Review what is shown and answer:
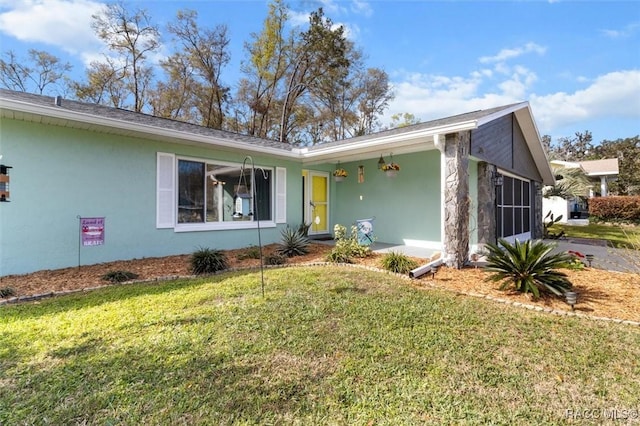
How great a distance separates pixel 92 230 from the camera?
5.95m

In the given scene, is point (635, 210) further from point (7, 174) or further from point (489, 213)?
point (7, 174)

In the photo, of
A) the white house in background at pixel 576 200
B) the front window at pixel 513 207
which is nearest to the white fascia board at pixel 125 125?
the front window at pixel 513 207

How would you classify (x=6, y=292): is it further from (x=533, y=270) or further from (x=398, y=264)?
(x=533, y=270)

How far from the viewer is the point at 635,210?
18.0 metres

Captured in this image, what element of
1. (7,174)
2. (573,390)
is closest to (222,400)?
(573,390)

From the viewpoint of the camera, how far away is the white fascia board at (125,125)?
4.75 metres

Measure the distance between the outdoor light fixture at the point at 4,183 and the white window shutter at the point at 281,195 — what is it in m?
5.52

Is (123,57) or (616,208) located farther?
(616,208)

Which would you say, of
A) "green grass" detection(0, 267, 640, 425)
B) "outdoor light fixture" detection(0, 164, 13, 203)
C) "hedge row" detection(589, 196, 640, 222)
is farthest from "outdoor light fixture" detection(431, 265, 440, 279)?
"hedge row" detection(589, 196, 640, 222)

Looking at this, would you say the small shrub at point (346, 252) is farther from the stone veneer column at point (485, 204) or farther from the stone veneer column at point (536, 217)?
the stone veneer column at point (536, 217)

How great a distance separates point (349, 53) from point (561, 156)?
1468 inches

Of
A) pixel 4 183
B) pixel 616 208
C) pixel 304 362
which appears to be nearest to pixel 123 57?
pixel 4 183

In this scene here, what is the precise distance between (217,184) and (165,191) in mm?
1282

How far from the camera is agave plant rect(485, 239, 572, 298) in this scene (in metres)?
4.45
